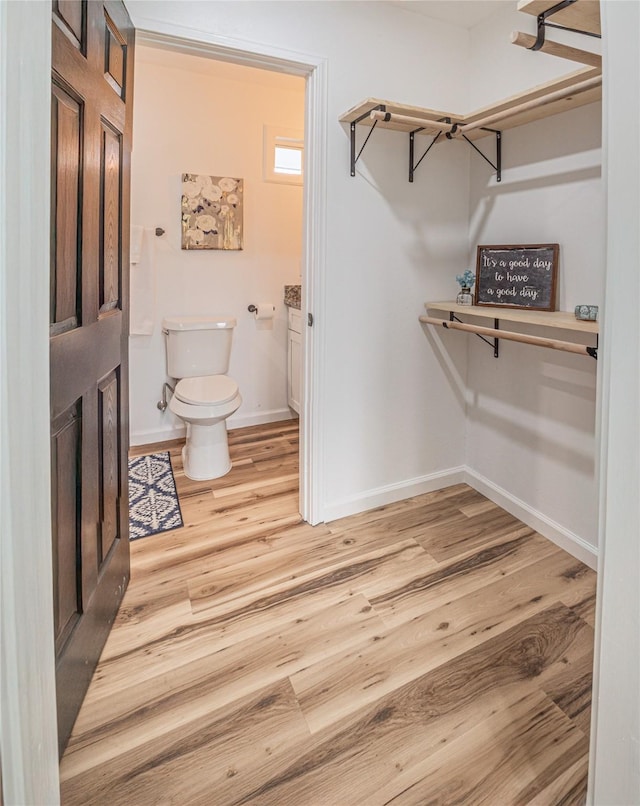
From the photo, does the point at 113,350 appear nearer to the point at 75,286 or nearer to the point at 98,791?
the point at 75,286

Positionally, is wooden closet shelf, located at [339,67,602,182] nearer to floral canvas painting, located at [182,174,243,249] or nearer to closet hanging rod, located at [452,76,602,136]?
closet hanging rod, located at [452,76,602,136]

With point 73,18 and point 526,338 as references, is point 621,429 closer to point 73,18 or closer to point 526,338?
point 526,338

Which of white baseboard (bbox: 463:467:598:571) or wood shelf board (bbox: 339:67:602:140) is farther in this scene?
white baseboard (bbox: 463:467:598:571)

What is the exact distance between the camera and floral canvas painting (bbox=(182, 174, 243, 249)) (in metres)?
3.08

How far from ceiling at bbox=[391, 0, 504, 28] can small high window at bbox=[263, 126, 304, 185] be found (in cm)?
128

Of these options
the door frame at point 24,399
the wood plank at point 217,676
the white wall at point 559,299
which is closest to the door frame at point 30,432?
the door frame at point 24,399

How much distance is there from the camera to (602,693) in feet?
2.69

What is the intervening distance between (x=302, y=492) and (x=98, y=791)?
1349 mm

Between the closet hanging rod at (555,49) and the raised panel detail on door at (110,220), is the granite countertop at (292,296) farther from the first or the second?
the closet hanging rod at (555,49)

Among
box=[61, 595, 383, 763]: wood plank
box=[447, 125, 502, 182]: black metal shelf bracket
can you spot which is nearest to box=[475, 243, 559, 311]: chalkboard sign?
box=[447, 125, 502, 182]: black metal shelf bracket

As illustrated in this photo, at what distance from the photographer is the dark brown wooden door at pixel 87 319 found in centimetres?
105

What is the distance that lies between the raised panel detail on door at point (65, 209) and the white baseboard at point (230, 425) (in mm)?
2198

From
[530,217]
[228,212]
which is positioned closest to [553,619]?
[530,217]

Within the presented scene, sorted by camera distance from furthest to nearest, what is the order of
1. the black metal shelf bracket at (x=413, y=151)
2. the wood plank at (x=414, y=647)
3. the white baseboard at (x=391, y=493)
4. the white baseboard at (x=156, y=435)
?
the white baseboard at (x=156, y=435) → the white baseboard at (x=391, y=493) → the black metal shelf bracket at (x=413, y=151) → the wood plank at (x=414, y=647)
